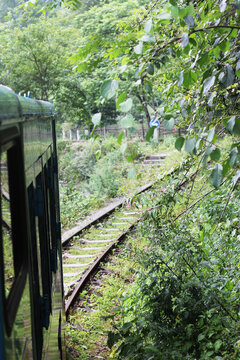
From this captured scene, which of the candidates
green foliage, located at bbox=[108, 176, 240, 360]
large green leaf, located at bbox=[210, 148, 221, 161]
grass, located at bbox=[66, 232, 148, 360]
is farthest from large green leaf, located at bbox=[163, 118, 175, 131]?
grass, located at bbox=[66, 232, 148, 360]

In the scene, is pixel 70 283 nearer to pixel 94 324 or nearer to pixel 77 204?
pixel 94 324

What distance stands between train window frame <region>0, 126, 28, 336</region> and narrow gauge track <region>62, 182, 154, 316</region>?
5.17 meters

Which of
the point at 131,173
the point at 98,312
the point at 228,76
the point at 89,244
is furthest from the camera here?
the point at 89,244

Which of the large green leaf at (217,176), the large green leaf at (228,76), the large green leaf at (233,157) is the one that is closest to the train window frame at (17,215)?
the large green leaf at (217,176)

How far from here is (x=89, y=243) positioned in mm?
10406

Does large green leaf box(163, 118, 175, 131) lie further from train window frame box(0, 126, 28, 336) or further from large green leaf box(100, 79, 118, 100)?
train window frame box(0, 126, 28, 336)

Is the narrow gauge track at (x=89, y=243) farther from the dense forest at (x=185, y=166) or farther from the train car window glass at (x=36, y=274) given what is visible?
the train car window glass at (x=36, y=274)

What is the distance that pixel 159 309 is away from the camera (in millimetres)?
4590

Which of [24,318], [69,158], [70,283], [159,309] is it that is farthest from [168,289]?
[69,158]

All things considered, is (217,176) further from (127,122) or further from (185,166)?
(185,166)

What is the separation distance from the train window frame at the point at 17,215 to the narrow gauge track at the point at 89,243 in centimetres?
517

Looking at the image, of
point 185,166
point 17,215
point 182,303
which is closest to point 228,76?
point 17,215

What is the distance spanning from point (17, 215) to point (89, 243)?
893cm

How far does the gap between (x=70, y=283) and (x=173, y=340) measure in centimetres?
401
